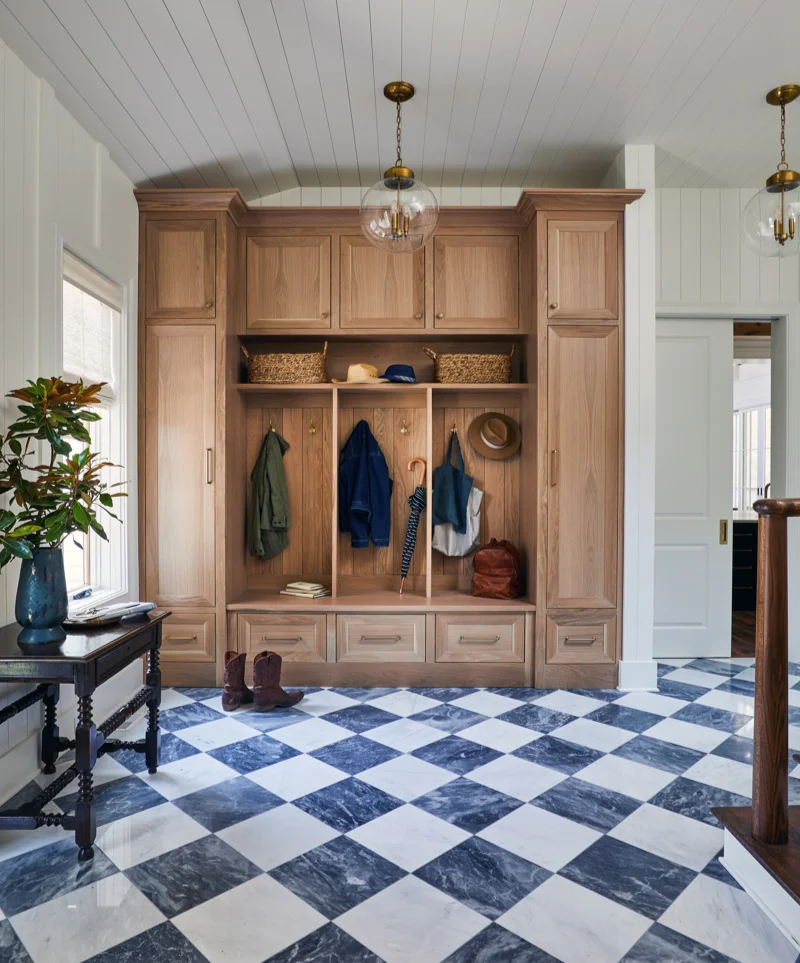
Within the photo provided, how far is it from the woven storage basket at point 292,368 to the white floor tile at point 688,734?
2534mm

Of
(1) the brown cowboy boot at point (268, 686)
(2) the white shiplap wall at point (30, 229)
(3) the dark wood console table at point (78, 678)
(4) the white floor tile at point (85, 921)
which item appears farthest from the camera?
(1) the brown cowboy boot at point (268, 686)

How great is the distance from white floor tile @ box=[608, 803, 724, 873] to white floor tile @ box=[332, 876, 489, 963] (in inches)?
26.8

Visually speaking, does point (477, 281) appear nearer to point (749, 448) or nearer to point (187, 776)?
point (187, 776)

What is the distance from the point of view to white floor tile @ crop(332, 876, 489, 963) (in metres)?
1.70

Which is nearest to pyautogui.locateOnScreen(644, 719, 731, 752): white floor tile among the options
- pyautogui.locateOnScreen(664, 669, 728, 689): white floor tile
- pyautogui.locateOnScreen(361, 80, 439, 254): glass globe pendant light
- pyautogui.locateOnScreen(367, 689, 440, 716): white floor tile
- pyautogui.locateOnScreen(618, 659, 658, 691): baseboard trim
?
pyautogui.locateOnScreen(618, 659, 658, 691): baseboard trim

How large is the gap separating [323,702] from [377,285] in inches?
91.5

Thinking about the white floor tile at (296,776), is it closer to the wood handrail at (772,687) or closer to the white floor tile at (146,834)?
the white floor tile at (146,834)

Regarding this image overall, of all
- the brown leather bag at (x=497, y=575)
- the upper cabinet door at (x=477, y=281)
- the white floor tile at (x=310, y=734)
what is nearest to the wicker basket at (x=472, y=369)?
the upper cabinet door at (x=477, y=281)

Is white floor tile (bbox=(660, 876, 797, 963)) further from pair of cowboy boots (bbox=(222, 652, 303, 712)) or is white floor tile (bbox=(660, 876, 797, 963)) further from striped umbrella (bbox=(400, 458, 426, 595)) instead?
striped umbrella (bbox=(400, 458, 426, 595))

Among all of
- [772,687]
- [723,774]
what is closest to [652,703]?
[723,774]

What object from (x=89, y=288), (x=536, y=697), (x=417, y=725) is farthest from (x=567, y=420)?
(x=89, y=288)

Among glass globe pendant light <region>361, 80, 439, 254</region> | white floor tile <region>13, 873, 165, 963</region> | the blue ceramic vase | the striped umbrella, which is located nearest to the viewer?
white floor tile <region>13, 873, 165, 963</region>

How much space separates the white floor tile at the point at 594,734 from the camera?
3.00 metres

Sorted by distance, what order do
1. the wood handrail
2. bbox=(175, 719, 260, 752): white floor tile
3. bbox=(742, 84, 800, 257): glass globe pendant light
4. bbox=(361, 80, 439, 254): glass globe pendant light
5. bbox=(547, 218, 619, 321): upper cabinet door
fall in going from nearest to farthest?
the wood handrail
bbox=(742, 84, 800, 257): glass globe pendant light
bbox=(361, 80, 439, 254): glass globe pendant light
bbox=(175, 719, 260, 752): white floor tile
bbox=(547, 218, 619, 321): upper cabinet door
